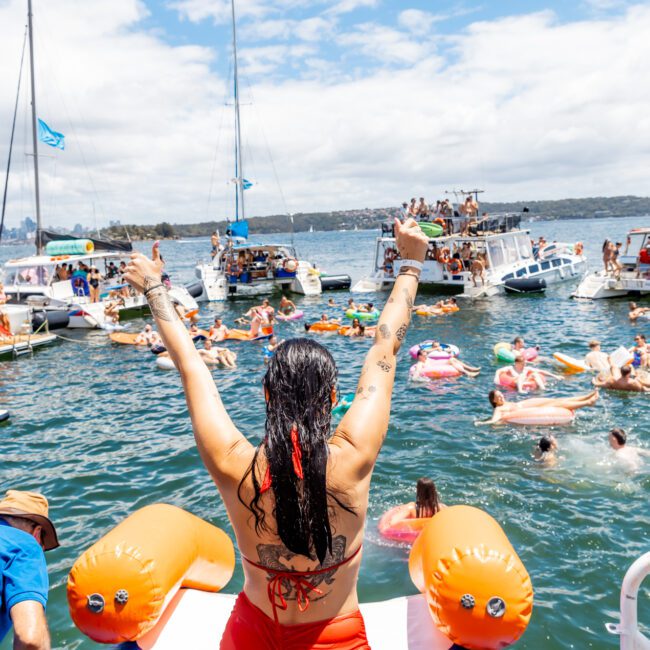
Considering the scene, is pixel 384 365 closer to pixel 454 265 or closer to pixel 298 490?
pixel 298 490

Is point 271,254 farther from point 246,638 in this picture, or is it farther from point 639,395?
point 246,638

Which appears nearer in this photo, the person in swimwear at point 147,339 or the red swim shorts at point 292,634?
the red swim shorts at point 292,634

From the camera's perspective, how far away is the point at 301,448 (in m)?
1.96

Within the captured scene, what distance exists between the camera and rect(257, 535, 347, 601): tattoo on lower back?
2.05 meters

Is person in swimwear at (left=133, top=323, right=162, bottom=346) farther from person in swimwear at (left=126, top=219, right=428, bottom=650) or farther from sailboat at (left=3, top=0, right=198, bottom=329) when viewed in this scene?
person in swimwear at (left=126, top=219, right=428, bottom=650)

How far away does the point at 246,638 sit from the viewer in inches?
84.9

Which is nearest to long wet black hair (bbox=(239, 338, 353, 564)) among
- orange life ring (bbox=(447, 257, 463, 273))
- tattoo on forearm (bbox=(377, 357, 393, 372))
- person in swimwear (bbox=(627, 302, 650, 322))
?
tattoo on forearm (bbox=(377, 357, 393, 372))

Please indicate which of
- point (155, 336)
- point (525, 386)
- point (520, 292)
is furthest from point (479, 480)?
point (520, 292)

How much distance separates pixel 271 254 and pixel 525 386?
21023 millimetres

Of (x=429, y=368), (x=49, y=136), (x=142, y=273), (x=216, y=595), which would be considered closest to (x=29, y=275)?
(x=49, y=136)

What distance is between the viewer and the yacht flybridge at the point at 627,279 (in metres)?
23.7

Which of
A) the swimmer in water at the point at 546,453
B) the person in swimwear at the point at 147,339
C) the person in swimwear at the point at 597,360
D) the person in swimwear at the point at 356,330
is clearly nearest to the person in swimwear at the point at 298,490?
the swimmer in water at the point at 546,453

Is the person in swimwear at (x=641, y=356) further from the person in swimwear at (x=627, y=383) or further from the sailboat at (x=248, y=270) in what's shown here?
the sailboat at (x=248, y=270)

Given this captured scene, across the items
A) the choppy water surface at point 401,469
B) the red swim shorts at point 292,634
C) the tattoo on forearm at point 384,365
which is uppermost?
the tattoo on forearm at point 384,365
